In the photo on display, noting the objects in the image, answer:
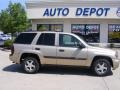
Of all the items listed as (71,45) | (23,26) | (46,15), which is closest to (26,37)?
(71,45)

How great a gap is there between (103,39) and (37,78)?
1627cm

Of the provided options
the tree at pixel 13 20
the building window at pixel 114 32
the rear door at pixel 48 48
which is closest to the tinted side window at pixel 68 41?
the rear door at pixel 48 48

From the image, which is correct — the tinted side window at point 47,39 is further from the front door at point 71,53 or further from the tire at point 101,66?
the tire at point 101,66

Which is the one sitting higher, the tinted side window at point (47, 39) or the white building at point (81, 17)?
the white building at point (81, 17)

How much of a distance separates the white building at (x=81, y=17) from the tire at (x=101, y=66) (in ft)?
45.6

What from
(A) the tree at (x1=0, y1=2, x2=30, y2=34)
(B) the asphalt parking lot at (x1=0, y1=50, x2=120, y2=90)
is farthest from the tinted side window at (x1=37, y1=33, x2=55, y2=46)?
(A) the tree at (x1=0, y1=2, x2=30, y2=34)

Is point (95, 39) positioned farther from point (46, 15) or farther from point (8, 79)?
point (8, 79)

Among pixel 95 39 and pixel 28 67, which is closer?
pixel 28 67

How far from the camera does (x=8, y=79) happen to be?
38.3ft

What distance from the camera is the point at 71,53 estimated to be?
42.2 feet

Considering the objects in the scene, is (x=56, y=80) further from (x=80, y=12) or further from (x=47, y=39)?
(x=80, y=12)

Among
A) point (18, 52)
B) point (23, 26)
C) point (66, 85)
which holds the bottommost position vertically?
point (66, 85)

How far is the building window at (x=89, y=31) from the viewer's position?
27484 mm

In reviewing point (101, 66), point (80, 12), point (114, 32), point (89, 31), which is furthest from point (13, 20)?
point (101, 66)
